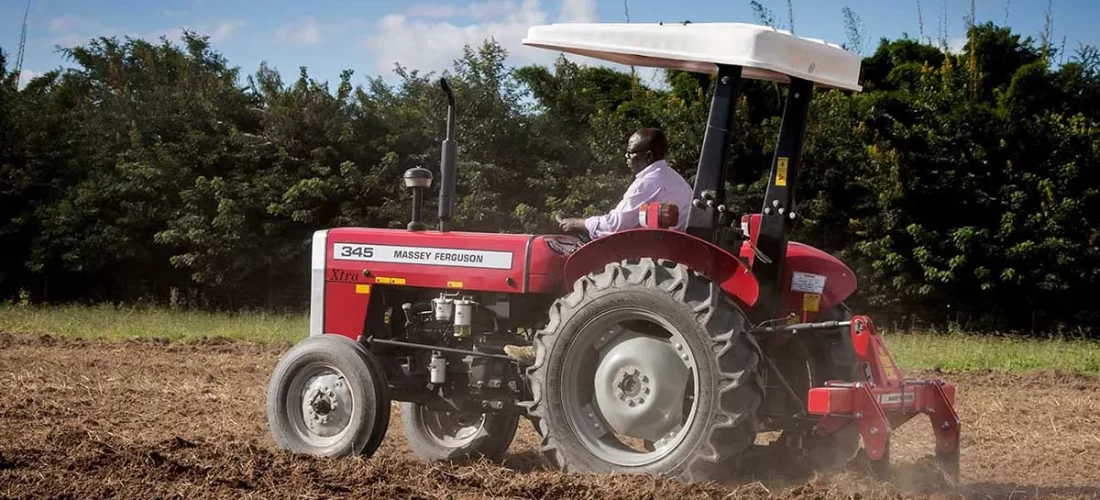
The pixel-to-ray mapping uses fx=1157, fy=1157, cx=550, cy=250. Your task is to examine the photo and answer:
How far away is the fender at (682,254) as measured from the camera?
5094 mm

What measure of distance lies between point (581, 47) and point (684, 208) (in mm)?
916

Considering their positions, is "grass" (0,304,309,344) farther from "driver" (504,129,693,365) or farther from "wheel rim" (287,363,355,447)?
"driver" (504,129,693,365)

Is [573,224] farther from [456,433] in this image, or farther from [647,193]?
[456,433]

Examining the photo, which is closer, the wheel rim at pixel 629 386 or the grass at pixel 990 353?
the wheel rim at pixel 629 386

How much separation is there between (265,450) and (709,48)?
2876 mm

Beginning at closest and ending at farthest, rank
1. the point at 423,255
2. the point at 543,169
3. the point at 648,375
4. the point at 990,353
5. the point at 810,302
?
the point at 648,375
the point at 810,302
the point at 423,255
the point at 990,353
the point at 543,169

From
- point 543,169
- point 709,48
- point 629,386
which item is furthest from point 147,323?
point 709,48

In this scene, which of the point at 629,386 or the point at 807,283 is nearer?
the point at 629,386

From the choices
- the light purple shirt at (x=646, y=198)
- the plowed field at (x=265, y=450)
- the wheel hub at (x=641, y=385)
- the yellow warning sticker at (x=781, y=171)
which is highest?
the yellow warning sticker at (x=781, y=171)

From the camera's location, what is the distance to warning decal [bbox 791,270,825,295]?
214 inches

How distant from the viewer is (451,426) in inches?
270

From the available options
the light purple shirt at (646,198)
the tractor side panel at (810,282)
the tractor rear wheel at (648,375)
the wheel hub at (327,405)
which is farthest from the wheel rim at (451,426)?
the tractor side panel at (810,282)

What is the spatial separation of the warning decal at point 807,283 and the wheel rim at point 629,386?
675mm

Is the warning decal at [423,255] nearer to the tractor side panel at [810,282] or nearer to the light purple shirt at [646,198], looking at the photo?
the light purple shirt at [646,198]
